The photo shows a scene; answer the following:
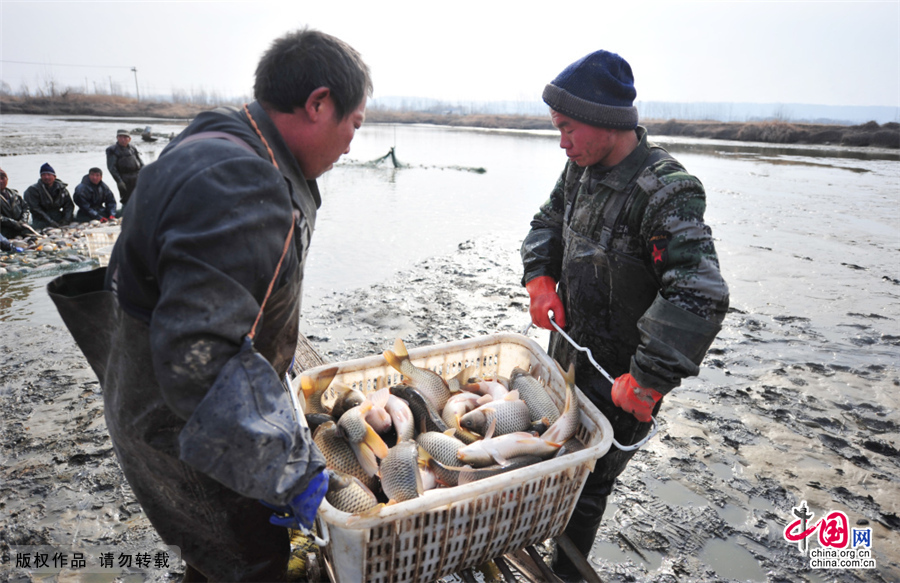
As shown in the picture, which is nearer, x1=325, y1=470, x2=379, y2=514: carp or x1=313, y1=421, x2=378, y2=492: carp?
x1=325, y1=470, x2=379, y2=514: carp

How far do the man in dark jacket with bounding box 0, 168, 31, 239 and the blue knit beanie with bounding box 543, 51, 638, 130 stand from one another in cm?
1229

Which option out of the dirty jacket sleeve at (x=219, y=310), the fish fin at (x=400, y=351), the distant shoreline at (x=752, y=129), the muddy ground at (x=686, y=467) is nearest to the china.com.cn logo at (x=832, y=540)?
the muddy ground at (x=686, y=467)

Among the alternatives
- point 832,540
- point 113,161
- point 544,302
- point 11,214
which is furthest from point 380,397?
point 113,161

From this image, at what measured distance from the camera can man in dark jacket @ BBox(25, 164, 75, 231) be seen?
39.4 feet

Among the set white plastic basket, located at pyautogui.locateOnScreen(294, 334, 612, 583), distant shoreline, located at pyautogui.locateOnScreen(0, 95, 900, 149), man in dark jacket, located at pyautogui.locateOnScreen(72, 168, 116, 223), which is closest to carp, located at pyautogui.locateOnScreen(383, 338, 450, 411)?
white plastic basket, located at pyautogui.locateOnScreen(294, 334, 612, 583)

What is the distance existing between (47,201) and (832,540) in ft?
49.4

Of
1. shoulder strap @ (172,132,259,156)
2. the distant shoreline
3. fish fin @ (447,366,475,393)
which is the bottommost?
fish fin @ (447,366,475,393)

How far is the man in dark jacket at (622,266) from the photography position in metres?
2.50

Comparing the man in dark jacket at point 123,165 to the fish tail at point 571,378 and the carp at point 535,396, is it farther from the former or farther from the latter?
the fish tail at point 571,378

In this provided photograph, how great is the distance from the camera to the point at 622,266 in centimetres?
288

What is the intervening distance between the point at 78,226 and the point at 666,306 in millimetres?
13786

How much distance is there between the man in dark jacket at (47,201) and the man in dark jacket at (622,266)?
43.4ft

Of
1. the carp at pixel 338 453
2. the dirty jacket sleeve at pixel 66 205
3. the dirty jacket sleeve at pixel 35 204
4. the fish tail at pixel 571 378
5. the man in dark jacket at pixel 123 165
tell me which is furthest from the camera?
the man in dark jacket at pixel 123 165

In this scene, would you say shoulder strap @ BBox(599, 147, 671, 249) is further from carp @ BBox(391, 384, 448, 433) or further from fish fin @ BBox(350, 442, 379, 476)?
fish fin @ BBox(350, 442, 379, 476)
